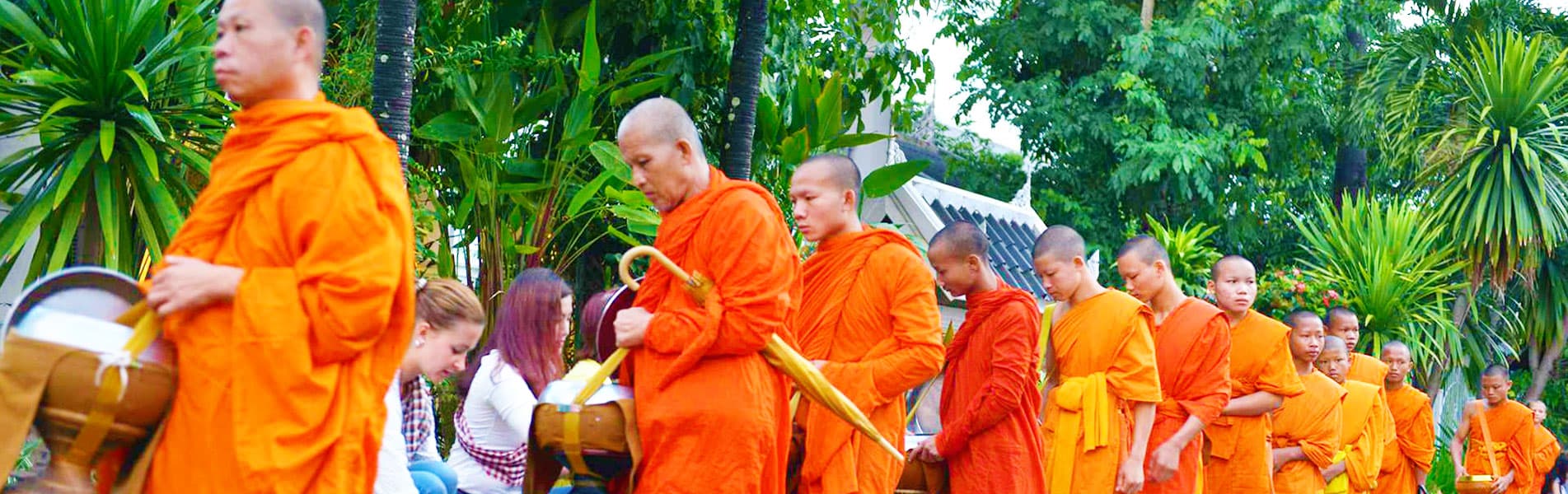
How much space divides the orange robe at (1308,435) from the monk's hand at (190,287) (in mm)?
7617

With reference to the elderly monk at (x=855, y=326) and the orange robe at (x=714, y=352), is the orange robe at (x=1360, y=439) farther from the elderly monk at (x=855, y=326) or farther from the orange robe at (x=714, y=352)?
the orange robe at (x=714, y=352)

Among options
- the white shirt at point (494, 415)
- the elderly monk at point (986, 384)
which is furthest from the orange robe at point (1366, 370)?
the white shirt at point (494, 415)

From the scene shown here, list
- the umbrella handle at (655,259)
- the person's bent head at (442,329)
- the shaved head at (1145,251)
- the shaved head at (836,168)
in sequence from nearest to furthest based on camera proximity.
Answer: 1. the umbrella handle at (655,259)
2. the person's bent head at (442,329)
3. the shaved head at (836,168)
4. the shaved head at (1145,251)

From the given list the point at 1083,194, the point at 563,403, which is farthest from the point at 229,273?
the point at 1083,194

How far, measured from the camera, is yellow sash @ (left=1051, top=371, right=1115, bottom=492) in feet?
23.6

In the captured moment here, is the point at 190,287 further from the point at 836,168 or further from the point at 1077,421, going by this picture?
the point at 1077,421

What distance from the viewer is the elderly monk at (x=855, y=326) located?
5676 millimetres

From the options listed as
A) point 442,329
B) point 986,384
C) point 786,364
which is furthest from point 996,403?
point 442,329

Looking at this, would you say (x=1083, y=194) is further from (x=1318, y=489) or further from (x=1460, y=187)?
(x=1318, y=489)

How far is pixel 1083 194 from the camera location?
22.7 m

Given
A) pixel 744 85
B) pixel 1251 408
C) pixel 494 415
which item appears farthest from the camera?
pixel 744 85

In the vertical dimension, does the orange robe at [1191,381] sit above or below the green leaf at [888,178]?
below

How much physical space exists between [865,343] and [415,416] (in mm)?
1552

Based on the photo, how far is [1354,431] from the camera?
10.9m
